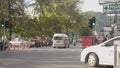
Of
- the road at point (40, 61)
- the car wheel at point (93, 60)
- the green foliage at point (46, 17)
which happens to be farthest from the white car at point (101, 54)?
the green foliage at point (46, 17)

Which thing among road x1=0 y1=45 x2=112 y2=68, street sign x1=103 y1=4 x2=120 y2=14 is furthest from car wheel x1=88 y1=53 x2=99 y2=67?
street sign x1=103 y1=4 x2=120 y2=14

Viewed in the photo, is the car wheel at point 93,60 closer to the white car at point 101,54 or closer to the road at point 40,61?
the white car at point 101,54

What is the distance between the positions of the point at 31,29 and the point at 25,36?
285 centimetres

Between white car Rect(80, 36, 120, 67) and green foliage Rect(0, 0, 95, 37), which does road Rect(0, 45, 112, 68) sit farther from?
green foliage Rect(0, 0, 95, 37)

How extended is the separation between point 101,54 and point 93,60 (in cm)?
71

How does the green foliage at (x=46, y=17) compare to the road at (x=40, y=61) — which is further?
the green foliage at (x=46, y=17)

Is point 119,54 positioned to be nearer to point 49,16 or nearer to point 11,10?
point 11,10

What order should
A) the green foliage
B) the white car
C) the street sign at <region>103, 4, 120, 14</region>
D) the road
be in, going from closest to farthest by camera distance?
the white car
the road
the street sign at <region>103, 4, 120, 14</region>
the green foliage

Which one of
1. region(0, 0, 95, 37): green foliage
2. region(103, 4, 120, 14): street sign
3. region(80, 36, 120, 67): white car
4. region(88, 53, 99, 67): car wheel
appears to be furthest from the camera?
region(0, 0, 95, 37): green foliage

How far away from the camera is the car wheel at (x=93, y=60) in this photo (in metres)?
18.8

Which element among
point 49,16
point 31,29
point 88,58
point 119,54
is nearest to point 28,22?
point 31,29

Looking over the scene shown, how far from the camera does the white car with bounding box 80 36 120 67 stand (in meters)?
18.0

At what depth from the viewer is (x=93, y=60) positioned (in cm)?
1900

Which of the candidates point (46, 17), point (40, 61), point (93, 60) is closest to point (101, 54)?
point (93, 60)
